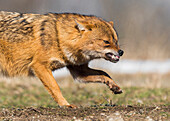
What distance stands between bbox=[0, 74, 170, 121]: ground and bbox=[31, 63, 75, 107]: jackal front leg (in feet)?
0.70

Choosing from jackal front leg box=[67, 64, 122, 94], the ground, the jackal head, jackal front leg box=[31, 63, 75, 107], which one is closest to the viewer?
the ground

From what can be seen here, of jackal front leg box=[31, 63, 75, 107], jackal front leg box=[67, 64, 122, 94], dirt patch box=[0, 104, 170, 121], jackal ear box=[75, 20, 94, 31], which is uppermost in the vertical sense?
jackal ear box=[75, 20, 94, 31]

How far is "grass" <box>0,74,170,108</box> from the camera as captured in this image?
822 cm

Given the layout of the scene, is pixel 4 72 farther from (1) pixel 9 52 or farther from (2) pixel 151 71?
(2) pixel 151 71

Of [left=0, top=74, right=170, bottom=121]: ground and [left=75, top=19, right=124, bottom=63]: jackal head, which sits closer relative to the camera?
[left=0, top=74, right=170, bottom=121]: ground

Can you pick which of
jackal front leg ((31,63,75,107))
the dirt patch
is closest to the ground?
the dirt patch

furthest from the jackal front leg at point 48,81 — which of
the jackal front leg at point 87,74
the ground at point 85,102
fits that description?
the jackal front leg at point 87,74

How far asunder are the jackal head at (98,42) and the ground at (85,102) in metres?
0.88

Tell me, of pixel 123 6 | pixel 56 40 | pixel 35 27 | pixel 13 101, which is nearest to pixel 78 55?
pixel 56 40

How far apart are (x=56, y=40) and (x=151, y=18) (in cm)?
1766

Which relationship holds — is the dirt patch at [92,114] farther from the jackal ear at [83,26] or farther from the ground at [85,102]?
the jackal ear at [83,26]

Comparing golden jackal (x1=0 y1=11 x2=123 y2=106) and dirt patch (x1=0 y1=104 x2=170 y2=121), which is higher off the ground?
golden jackal (x1=0 y1=11 x2=123 y2=106)

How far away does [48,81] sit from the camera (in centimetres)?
589

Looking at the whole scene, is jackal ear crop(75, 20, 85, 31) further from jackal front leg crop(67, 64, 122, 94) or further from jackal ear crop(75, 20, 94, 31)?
jackal front leg crop(67, 64, 122, 94)
